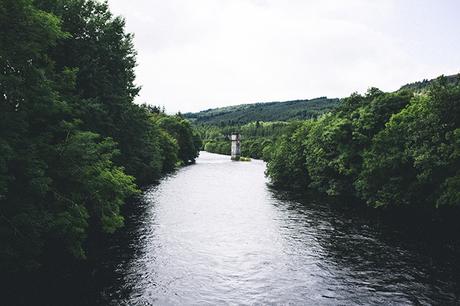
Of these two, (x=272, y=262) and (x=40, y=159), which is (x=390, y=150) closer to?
(x=272, y=262)

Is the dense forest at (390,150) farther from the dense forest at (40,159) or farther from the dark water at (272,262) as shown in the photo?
the dense forest at (40,159)

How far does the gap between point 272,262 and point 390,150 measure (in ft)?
70.0

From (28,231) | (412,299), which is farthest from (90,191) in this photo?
(412,299)

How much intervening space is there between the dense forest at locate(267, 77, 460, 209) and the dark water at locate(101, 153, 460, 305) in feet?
16.8

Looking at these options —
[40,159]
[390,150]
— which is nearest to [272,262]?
[40,159]

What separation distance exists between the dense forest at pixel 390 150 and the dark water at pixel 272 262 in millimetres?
5135

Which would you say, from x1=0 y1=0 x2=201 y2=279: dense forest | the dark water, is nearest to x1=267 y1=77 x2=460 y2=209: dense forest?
the dark water

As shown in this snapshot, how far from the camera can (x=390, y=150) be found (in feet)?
134

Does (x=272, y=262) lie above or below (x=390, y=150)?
below

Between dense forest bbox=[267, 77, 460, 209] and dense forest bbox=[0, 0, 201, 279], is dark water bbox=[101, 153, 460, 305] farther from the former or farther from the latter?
dense forest bbox=[267, 77, 460, 209]

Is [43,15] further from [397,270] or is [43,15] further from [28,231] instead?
[397,270]

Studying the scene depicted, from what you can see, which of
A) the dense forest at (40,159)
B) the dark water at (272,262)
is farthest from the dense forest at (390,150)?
the dense forest at (40,159)

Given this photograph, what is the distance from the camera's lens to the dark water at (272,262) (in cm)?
2038

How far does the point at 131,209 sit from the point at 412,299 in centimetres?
3068
